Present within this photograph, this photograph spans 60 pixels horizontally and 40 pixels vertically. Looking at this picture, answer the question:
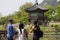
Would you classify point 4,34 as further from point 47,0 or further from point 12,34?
point 47,0

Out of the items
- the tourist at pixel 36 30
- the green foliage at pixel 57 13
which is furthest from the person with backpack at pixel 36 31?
the green foliage at pixel 57 13

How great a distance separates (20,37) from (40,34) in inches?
55.2

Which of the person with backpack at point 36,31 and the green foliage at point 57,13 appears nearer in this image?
the person with backpack at point 36,31

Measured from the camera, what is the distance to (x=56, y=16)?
196 ft

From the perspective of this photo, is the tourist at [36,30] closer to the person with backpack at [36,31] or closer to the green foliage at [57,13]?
the person with backpack at [36,31]

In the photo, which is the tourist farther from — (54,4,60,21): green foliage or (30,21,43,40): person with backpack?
(54,4,60,21): green foliage

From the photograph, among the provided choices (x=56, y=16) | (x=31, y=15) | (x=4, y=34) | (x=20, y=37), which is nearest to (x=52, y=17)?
(x=56, y=16)

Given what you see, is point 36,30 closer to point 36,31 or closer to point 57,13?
point 36,31

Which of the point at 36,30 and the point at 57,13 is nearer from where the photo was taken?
the point at 36,30

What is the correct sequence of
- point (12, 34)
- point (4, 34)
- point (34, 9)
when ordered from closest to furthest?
point (12, 34) → point (4, 34) → point (34, 9)

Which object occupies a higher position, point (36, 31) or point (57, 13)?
point (36, 31)

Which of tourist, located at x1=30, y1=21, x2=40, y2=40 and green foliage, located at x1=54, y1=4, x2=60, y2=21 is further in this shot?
green foliage, located at x1=54, y1=4, x2=60, y2=21

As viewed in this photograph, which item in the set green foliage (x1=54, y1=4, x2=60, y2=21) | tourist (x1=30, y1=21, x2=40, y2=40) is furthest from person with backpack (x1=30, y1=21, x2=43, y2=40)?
green foliage (x1=54, y1=4, x2=60, y2=21)

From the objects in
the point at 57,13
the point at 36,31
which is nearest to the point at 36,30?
the point at 36,31
